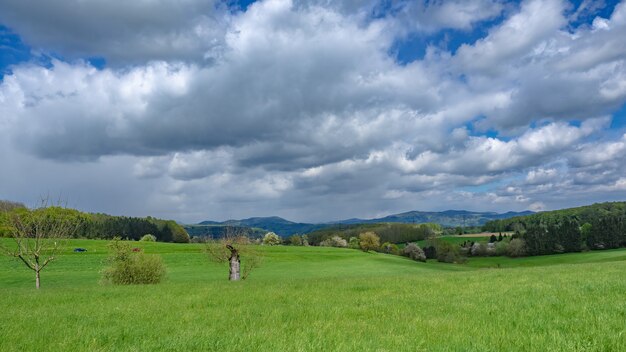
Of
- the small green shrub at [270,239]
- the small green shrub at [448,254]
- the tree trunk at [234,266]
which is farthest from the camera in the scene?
the small green shrub at [448,254]

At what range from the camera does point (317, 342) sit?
7.16 m

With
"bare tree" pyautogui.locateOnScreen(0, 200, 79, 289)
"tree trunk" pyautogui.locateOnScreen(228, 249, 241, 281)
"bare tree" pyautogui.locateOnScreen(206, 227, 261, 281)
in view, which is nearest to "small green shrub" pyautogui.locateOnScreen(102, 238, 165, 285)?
Result: "bare tree" pyautogui.locateOnScreen(0, 200, 79, 289)

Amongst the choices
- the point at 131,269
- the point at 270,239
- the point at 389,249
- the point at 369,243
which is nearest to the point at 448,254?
the point at 389,249

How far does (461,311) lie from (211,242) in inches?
1468

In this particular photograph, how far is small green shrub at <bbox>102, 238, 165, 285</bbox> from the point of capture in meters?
36.1

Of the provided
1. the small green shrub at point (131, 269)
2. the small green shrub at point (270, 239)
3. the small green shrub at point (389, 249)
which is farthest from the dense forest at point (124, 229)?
the small green shrub at point (131, 269)

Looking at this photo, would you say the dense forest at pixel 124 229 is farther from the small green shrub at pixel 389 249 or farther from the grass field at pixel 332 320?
the grass field at pixel 332 320

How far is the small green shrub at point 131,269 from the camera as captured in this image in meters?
36.1

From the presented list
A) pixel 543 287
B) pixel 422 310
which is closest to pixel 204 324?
pixel 422 310

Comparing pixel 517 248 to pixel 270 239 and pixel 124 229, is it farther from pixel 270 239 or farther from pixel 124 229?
pixel 124 229

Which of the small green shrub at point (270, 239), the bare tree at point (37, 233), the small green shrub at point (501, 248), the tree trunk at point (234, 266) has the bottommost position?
the small green shrub at point (501, 248)

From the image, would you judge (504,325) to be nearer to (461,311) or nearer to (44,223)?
(461,311)

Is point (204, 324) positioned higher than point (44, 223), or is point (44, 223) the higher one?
point (44, 223)

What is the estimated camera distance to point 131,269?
3622 cm
